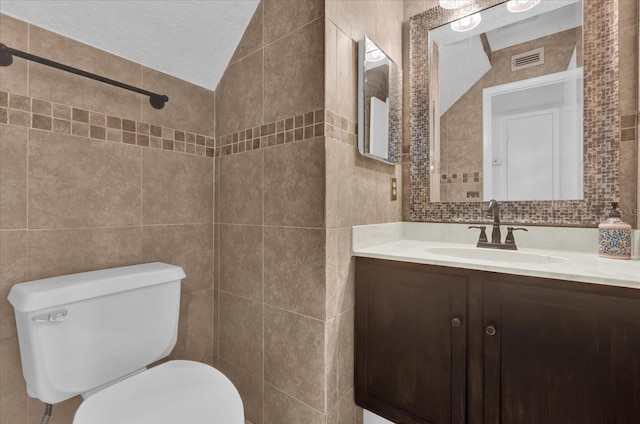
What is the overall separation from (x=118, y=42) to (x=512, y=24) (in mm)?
1720

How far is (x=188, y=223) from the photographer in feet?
4.97

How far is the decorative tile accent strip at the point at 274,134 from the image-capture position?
1.16 meters

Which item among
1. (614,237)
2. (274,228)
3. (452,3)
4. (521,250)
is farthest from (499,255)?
(452,3)

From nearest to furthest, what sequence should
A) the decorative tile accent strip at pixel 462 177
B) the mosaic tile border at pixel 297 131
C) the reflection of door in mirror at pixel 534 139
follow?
the mosaic tile border at pixel 297 131
the reflection of door in mirror at pixel 534 139
the decorative tile accent strip at pixel 462 177

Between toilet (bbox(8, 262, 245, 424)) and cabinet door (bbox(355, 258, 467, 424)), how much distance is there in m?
0.55

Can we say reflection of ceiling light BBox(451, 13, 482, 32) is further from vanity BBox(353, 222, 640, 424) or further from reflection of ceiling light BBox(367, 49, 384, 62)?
vanity BBox(353, 222, 640, 424)

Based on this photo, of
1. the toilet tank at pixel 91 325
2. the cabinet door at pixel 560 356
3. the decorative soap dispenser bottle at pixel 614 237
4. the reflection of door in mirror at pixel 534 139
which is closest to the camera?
the cabinet door at pixel 560 356

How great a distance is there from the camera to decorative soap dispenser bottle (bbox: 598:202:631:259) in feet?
3.42

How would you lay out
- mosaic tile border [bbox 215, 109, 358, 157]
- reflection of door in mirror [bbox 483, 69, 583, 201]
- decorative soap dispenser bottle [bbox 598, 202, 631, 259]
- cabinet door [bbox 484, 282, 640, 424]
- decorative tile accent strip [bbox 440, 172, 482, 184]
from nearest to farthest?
cabinet door [bbox 484, 282, 640, 424], decorative soap dispenser bottle [bbox 598, 202, 631, 259], mosaic tile border [bbox 215, 109, 358, 157], reflection of door in mirror [bbox 483, 69, 583, 201], decorative tile accent strip [bbox 440, 172, 482, 184]

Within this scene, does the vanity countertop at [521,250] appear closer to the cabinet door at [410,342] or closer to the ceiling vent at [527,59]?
the cabinet door at [410,342]

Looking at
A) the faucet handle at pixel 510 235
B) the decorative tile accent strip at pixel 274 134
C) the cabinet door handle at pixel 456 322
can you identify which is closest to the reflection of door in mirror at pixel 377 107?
the decorative tile accent strip at pixel 274 134

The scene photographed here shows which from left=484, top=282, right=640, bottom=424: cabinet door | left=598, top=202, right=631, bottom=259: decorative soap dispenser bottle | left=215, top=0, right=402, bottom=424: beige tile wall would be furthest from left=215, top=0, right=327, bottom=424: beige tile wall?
left=598, top=202, right=631, bottom=259: decorative soap dispenser bottle

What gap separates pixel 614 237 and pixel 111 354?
1777mm

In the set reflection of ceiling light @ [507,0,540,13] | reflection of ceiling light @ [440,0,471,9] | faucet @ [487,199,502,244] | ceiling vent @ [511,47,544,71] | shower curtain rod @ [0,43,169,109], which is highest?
reflection of ceiling light @ [440,0,471,9]
